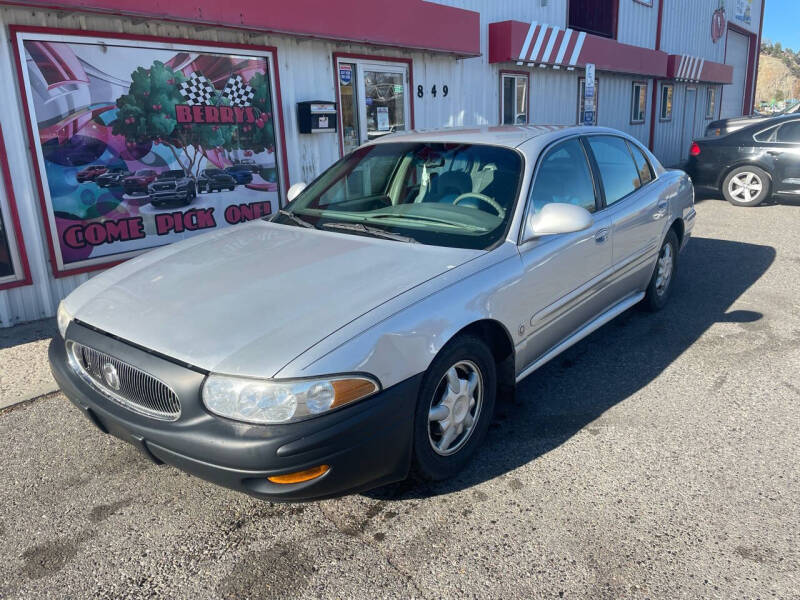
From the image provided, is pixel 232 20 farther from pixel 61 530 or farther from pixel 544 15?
pixel 544 15

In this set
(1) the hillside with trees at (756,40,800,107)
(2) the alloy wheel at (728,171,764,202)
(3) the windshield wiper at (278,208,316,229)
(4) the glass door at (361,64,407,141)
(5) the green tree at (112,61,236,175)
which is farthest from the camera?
(1) the hillside with trees at (756,40,800,107)

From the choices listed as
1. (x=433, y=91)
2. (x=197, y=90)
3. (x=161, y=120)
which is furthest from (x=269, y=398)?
(x=433, y=91)

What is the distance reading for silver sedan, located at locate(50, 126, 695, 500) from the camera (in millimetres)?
2264

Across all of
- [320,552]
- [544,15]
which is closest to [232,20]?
[320,552]

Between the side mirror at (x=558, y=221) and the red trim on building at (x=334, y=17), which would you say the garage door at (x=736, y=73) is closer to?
the red trim on building at (x=334, y=17)

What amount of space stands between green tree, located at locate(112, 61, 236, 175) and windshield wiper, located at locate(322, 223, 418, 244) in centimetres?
343

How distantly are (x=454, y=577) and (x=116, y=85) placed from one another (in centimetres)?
544

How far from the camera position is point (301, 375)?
87.0 inches

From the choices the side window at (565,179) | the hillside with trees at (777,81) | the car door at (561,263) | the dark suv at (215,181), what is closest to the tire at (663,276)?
the car door at (561,263)

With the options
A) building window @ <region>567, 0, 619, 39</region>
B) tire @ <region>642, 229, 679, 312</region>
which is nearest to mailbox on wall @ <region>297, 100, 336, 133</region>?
tire @ <region>642, 229, 679, 312</region>

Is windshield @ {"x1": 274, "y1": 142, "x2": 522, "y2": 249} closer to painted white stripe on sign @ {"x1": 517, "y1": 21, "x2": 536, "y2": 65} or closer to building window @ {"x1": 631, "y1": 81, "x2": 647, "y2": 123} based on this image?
painted white stripe on sign @ {"x1": 517, "y1": 21, "x2": 536, "y2": 65}

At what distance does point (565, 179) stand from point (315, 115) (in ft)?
14.5

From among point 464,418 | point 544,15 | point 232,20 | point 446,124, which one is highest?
point 544,15

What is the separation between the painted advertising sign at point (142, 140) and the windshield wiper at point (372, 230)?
327 cm
